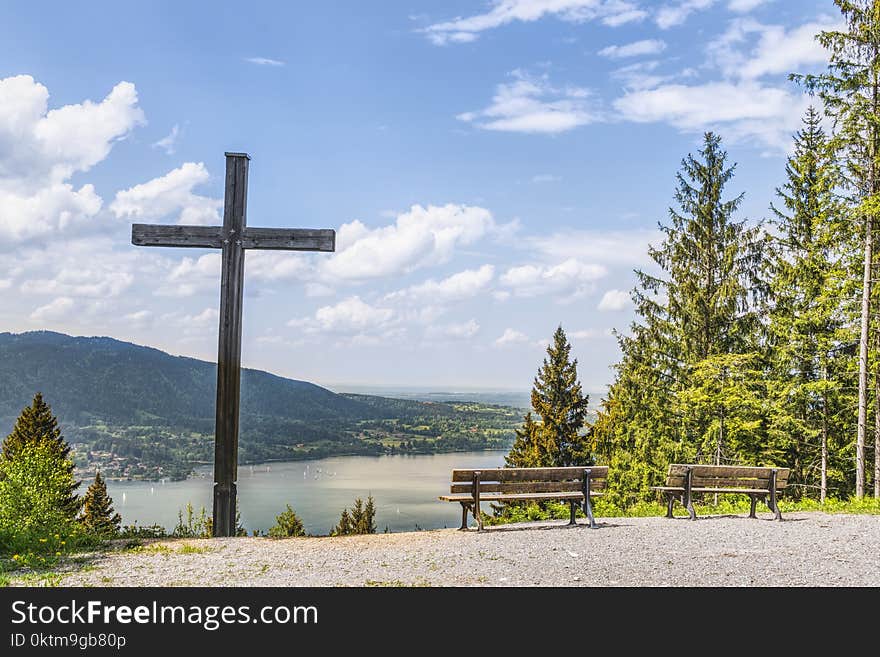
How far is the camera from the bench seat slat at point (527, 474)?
10102 millimetres

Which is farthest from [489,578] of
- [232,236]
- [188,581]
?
[232,236]

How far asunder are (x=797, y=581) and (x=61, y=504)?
7.80 meters

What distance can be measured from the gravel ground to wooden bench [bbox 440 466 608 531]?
0.37 meters

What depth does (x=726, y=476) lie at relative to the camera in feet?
38.0

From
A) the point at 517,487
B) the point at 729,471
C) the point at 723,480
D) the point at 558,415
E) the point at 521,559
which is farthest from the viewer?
the point at 558,415

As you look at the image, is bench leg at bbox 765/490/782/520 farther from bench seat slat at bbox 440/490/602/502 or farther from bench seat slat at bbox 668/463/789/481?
bench seat slat at bbox 440/490/602/502

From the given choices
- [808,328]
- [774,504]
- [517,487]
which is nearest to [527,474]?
[517,487]

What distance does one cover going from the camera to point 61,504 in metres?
9.66

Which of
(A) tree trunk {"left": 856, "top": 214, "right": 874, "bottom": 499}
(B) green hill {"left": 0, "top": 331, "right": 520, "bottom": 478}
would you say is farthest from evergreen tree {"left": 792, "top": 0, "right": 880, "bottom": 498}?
(B) green hill {"left": 0, "top": 331, "right": 520, "bottom": 478}

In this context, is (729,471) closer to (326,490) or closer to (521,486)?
(521,486)

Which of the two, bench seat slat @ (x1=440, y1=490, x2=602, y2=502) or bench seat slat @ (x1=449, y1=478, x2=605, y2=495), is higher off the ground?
bench seat slat @ (x1=449, y1=478, x2=605, y2=495)

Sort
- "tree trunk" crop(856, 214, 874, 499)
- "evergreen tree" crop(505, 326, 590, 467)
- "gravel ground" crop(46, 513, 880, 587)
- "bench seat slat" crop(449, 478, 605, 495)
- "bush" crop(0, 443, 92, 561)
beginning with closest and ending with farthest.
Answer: "gravel ground" crop(46, 513, 880, 587) → "bush" crop(0, 443, 92, 561) → "bench seat slat" crop(449, 478, 605, 495) → "tree trunk" crop(856, 214, 874, 499) → "evergreen tree" crop(505, 326, 590, 467)

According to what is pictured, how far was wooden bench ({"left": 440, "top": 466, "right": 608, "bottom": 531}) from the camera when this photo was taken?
10094 mm

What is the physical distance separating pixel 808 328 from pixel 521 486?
13327 millimetres
